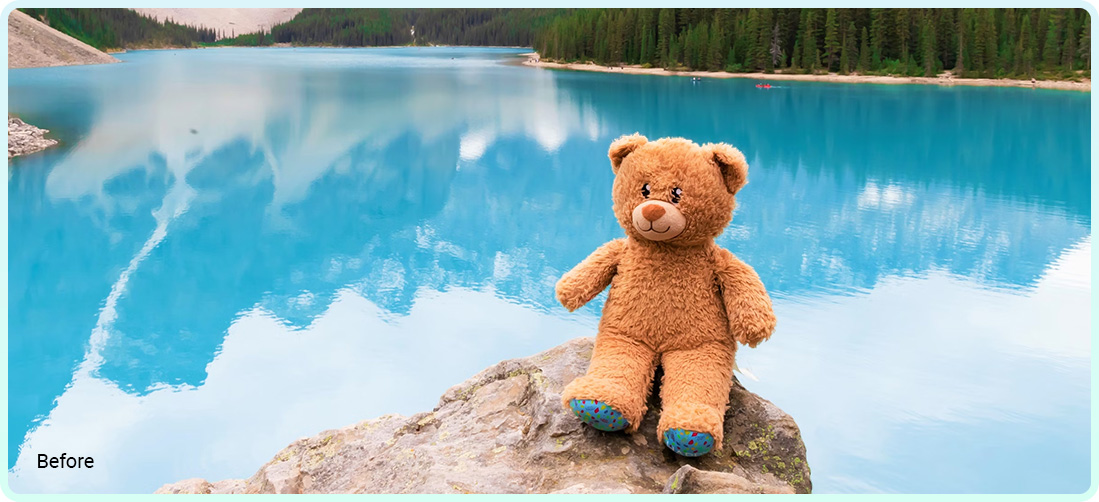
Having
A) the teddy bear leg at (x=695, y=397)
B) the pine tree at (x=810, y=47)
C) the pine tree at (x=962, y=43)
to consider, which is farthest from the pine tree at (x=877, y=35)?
the teddy bear leg at (x=695, y=397)

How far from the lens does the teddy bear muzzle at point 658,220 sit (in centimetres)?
221

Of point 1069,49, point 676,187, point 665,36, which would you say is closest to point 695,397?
point 676,187

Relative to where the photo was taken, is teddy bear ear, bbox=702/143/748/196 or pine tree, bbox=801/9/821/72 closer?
teddy bear ear, bbox=702/143/748/196

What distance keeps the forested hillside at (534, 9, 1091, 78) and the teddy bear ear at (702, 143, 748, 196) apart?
26.5 m

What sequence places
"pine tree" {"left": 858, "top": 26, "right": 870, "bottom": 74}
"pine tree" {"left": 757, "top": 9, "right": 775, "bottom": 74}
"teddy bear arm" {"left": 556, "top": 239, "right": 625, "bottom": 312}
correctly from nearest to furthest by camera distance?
"teddy bear arm" {"left": 556, "top": 239, "right": 625, "bottom": 312}
"pine tree" {"left": 858, "top": 26, "right": 870, "bottom": 74}
"pine tree" {"left": 757, "top": 9, "right": 775, "bottom": 74}

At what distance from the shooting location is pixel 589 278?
8.21ft

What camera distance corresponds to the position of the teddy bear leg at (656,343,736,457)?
2064 mm

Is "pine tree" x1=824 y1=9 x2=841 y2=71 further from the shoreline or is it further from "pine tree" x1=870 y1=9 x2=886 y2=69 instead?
"pine tree" x1=870 y1=9 x2=886 y2=69

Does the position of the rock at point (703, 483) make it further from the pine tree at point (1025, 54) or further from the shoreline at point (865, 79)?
the pine tree at point (1025, 54)

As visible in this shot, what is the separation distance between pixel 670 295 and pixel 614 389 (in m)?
0.39

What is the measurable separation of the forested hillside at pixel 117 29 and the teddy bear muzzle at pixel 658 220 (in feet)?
114

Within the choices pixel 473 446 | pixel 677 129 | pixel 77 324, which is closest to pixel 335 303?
pixel 77 324

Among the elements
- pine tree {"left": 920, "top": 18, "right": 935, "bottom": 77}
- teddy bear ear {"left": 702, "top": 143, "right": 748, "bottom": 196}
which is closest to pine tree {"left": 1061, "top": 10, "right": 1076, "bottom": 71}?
pine tree {"left": 920, "top": 18, "right": 935, "bottom": 77}

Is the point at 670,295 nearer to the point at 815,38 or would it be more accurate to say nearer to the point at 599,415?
the point at 599,415
